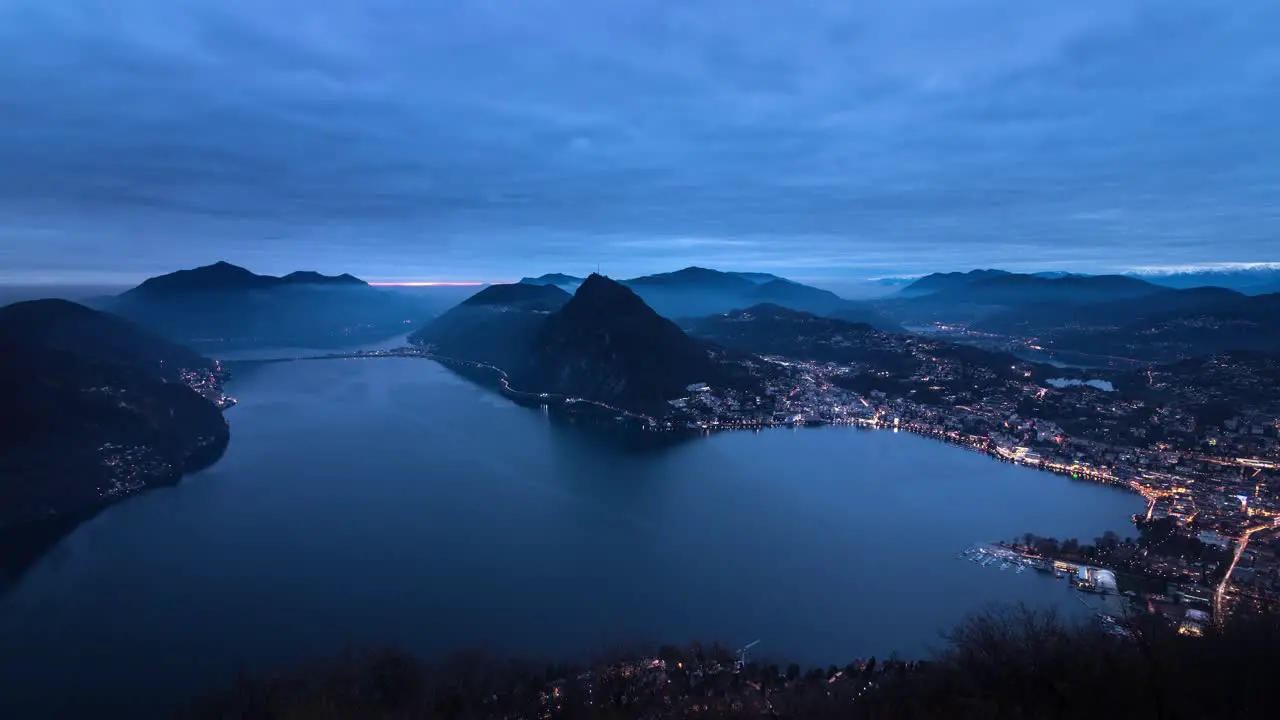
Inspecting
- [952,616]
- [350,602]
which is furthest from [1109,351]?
[350,602]

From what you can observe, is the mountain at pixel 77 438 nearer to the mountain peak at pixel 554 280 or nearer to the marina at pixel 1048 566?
the marina at pixel 1048 566

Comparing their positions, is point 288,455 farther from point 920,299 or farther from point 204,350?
point 920,299

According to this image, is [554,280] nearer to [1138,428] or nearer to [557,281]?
[557,281]

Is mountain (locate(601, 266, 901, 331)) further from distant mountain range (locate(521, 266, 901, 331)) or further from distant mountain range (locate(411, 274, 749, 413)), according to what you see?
distant mountain range (locate(411, 274, 749, 413))

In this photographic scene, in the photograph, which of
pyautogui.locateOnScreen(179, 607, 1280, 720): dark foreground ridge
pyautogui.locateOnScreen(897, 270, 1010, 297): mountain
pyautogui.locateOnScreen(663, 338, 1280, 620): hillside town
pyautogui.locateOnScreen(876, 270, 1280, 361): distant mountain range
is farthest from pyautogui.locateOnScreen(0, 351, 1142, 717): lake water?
pyautogui.locateOnScreen(897, 270, 1010, 297): mountain

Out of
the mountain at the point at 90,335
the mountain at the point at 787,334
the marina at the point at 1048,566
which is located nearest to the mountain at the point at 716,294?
the mountain at the point at 787,334

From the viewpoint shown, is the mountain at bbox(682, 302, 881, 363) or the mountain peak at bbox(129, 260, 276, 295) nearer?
the mountain at bbox(682, 302, 881, 363)

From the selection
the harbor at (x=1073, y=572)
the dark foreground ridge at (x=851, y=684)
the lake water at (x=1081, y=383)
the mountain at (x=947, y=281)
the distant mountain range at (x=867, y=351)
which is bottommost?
the harbor at (x=1073, y=572)
